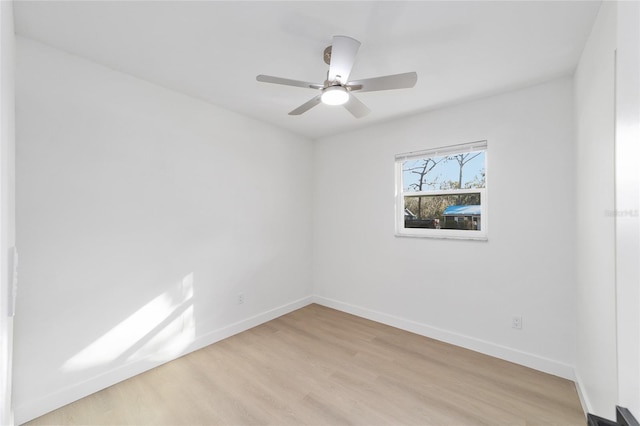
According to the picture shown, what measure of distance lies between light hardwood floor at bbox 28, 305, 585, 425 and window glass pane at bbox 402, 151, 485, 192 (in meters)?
1.72

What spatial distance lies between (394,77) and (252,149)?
204cm

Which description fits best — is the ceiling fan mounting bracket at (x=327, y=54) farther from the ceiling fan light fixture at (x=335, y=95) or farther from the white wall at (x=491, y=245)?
the white wall at (x=491, y=245)

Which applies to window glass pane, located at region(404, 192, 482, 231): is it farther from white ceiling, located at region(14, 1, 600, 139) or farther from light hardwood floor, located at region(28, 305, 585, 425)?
light hardwood floor, located at region(28, 305, 585, 425)

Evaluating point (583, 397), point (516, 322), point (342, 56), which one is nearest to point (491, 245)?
point (516, 322)

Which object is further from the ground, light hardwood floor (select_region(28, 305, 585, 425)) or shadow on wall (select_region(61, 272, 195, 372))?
shadow on wall (select_region(61, 272, 195, 372))

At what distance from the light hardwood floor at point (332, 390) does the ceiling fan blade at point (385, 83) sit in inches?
87.7

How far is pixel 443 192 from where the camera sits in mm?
2975

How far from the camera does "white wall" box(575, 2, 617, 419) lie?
1395mm

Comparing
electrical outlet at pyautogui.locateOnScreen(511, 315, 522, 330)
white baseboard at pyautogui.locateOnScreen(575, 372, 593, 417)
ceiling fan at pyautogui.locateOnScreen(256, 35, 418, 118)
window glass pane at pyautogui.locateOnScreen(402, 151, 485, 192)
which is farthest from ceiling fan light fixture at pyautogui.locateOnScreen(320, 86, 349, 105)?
white baseboard at pyautogui.locateOnScreen(575, 372, 593, 417)

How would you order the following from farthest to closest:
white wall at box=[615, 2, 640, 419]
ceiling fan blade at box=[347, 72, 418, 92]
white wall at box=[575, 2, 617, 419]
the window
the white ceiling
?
1. the window
2. ceiling fan blade at box=[347, 72, 418, 92]
3. the white ceiling
4. white wall at box=[575, 2, 617, 419]
5. white wall at box=[615, 2, 640, 419]

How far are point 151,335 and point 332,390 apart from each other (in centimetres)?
164

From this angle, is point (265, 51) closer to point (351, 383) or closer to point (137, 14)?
point (137, 14)

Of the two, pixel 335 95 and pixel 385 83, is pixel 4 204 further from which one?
pixel 385 83

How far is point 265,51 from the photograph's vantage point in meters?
1.91
